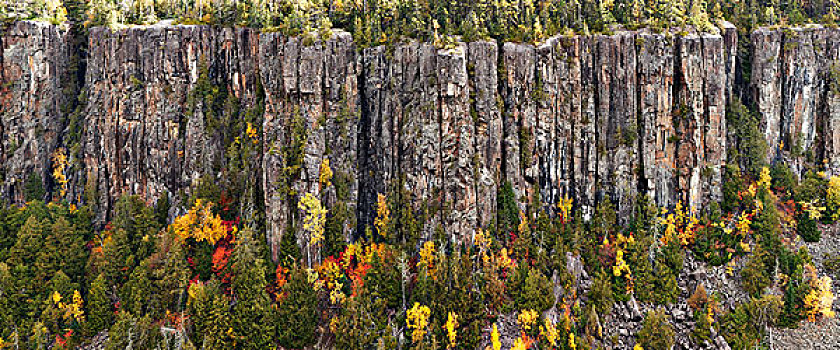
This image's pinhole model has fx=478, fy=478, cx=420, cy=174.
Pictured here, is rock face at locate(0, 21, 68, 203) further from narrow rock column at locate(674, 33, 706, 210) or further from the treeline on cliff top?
narrow rock column at locate(674, 33, 706, 210)

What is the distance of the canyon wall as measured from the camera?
241 feet

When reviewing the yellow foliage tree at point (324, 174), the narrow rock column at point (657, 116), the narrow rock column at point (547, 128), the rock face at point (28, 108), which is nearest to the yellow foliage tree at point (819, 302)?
the narrow rock column at point (657, 116)

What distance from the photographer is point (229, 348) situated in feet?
203

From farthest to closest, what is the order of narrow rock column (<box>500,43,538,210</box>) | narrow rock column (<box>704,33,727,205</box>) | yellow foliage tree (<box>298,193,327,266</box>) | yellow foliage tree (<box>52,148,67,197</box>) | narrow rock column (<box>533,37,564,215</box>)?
yellow foliage tree (<box>52,148,67,197</box>)
narrow rock column (<box>533,37,564,215</box>)
narrow rock column (<box>500,43,538,210</box>)
narrow rock column (<box>704,33,727,205</box>)
yellow foliage tree (<box>298,193,327,266</box>)

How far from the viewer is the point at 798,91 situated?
82125 mm

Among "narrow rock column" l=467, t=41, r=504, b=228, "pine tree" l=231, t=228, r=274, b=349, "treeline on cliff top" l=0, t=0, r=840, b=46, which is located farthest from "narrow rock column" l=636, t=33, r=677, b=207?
"pine tree" l=231, t=228, r=274, b=349

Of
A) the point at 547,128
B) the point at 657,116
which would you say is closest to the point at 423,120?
the point at 547,128

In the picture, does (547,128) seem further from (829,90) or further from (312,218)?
(829,90)

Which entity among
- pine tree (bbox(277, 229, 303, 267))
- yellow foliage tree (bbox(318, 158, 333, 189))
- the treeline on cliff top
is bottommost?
pine tree (bbox(277, 229, 303, 267))

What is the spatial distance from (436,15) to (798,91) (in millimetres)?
63715

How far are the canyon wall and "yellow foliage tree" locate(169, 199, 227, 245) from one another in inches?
179

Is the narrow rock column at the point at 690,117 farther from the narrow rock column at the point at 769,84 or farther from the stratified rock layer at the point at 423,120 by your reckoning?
the narrow rock column at the point at 769,84

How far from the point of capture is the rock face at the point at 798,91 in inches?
3223

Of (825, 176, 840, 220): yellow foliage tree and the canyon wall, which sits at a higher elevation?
the canyon wall
